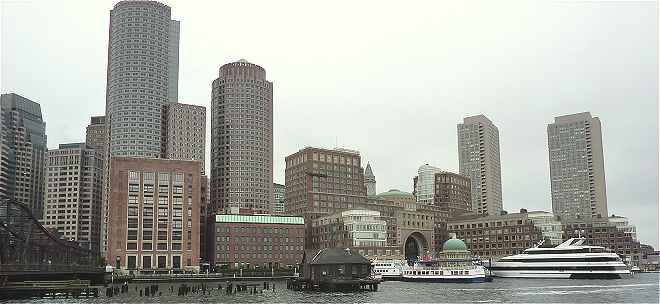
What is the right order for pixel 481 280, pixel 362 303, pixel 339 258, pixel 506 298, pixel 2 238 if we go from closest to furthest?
pixel 362 303 → pixel 506 298 → pixel 2 238 → pixel 339 258 → pixel 481 280

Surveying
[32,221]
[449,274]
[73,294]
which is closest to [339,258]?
[449,274]

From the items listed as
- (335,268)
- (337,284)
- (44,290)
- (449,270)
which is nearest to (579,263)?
(449,270)

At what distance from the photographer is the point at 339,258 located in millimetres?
147750

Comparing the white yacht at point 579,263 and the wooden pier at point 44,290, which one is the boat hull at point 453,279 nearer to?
the white yacht at point 579,263

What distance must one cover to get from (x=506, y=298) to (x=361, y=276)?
41556 mm

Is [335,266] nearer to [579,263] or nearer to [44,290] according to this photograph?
[44,290]

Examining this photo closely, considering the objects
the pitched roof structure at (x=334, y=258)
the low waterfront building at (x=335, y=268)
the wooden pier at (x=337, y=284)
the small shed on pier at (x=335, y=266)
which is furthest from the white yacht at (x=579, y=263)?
the pitched roof structure at (x=334, y=258)

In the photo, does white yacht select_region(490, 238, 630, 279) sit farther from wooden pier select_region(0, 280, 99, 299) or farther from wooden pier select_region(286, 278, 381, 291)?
wooden pier select_region(0, 280, 99, 299)

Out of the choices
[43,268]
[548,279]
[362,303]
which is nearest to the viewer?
[362,303]

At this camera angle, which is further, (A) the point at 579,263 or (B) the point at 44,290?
(A) the point at 579,263

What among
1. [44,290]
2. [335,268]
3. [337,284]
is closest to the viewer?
[44,290]

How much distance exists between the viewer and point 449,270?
178 meters

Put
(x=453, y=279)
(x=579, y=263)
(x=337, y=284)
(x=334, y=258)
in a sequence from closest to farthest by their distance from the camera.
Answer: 1. (x=337, y=284)
2. (x=334, y=258)
3. (x=453, y=279)
4. (x=579, y=263)

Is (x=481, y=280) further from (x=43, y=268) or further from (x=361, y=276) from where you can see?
(x=43, y=268)
